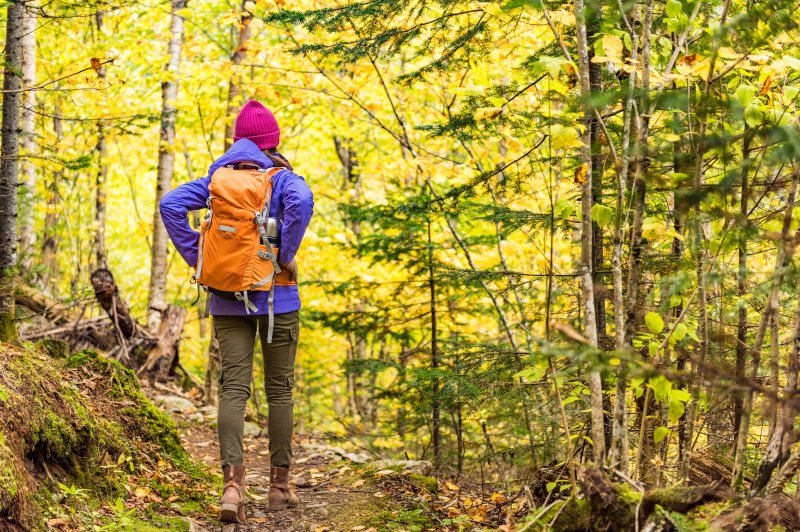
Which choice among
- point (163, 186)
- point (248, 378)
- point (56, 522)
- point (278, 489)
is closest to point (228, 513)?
point (278, 489)

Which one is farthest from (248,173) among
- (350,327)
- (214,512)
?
(350,327)

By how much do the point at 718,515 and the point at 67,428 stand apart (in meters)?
3.51

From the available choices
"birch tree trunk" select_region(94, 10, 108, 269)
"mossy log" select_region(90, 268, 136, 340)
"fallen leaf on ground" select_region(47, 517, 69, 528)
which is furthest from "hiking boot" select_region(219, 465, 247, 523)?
"birch tree trunk" select_region(94, 10, 108, 269)

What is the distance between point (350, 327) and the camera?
27.0 feet

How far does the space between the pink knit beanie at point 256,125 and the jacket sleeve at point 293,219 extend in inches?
18.7

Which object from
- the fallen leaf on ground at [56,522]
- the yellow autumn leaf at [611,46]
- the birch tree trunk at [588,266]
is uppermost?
the yellow autumn leaf at [611,46]

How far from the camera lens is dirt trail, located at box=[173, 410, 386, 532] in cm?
440

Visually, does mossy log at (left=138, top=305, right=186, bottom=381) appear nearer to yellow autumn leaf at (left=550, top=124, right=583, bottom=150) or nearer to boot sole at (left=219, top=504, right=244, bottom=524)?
boot sole at (left=219, top=504, right=244, bottom=524)

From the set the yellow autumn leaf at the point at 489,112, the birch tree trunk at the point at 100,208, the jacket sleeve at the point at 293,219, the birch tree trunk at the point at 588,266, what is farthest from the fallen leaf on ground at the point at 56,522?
the birch tree trunk at the point at 100,208

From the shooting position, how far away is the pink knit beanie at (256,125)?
15.0ft

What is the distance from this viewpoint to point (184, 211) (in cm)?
449

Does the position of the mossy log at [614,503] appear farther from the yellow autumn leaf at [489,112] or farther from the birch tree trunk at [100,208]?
the birch tree trunk at [100,208]

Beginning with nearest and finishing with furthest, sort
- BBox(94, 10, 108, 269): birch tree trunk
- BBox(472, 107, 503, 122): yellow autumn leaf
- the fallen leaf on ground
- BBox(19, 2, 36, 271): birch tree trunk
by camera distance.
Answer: the fallen leaf on ground < BBox(472, 107, 503, 122): yellow autumn leaf < BBox(19, 2, 36, 271): birch tree trunk < BBox(94, 10, 108, 269): birch tree trunk

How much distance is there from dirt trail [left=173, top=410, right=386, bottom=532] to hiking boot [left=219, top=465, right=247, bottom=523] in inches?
2.1
